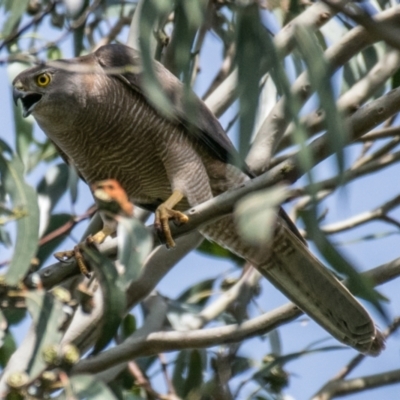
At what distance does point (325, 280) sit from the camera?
390 cm


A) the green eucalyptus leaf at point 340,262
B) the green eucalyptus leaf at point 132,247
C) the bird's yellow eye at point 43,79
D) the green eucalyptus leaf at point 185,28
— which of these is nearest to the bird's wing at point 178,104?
the bird's yellow eye at point 43,79

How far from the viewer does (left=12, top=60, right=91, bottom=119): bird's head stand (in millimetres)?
3850

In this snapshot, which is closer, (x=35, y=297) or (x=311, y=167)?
(x=311, y=167)

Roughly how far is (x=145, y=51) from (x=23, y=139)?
2142 mm

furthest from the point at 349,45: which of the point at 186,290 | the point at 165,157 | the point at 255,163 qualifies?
the point at 186,290

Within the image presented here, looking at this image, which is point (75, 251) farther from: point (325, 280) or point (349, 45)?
point (349, 45)

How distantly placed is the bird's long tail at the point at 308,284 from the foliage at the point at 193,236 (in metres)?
0.10

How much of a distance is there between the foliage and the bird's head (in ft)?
0.34

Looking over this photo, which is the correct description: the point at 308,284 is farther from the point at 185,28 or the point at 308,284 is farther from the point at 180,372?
the point at 185,28

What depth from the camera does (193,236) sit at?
4.13m

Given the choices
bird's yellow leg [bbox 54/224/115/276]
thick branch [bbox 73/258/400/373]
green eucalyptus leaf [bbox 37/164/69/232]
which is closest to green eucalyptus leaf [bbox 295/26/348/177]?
thick branch [bbox 73/258/400/373]

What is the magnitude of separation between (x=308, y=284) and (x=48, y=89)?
1.37 metres

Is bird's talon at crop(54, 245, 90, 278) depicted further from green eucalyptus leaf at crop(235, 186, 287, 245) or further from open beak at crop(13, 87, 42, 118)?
green eucalyptus leaf at crop(235, 186, 287, 245)

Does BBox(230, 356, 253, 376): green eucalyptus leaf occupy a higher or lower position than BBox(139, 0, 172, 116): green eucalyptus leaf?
lower
